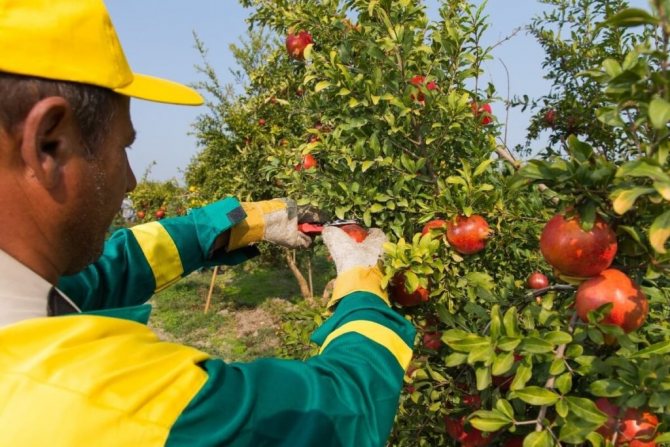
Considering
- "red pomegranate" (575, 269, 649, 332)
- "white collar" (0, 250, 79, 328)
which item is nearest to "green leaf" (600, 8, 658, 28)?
"red pomegranate" (575, 269, 649, 332)

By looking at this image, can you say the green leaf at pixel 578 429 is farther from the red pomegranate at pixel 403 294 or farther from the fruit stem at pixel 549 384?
the red pomegranate at pixel 403 294

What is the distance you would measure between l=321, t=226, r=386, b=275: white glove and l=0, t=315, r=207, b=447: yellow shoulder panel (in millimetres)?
758

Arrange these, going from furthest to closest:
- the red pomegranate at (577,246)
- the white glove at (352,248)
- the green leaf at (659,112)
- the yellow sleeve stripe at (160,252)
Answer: the yellow sleeve stripe at (160,252)
the white glove at (352,248)
the red pomegranate at (577,246)
the green leaf at (659,112)

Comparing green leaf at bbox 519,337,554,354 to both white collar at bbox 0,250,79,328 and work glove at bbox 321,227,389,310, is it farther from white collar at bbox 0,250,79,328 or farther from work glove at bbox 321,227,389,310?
white collar at bbox 0,250,79,328

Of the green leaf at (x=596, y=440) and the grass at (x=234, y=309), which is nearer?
the green leaf at (x=596, y=440)

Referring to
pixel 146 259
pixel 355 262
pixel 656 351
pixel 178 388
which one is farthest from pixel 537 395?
pixel 146 259

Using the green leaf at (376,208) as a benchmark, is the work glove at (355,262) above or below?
below

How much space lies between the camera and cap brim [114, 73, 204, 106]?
924 mm

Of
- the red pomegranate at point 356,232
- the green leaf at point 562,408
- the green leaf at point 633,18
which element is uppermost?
the green leaf at point 633,18

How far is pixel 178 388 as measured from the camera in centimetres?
76

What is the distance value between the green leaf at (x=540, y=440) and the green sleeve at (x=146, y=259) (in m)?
1.24

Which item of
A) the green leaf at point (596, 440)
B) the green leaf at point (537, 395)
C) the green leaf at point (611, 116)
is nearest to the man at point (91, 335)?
the green leaf at point (537, 395)

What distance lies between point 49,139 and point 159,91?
0.26 m

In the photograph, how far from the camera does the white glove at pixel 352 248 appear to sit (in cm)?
149
